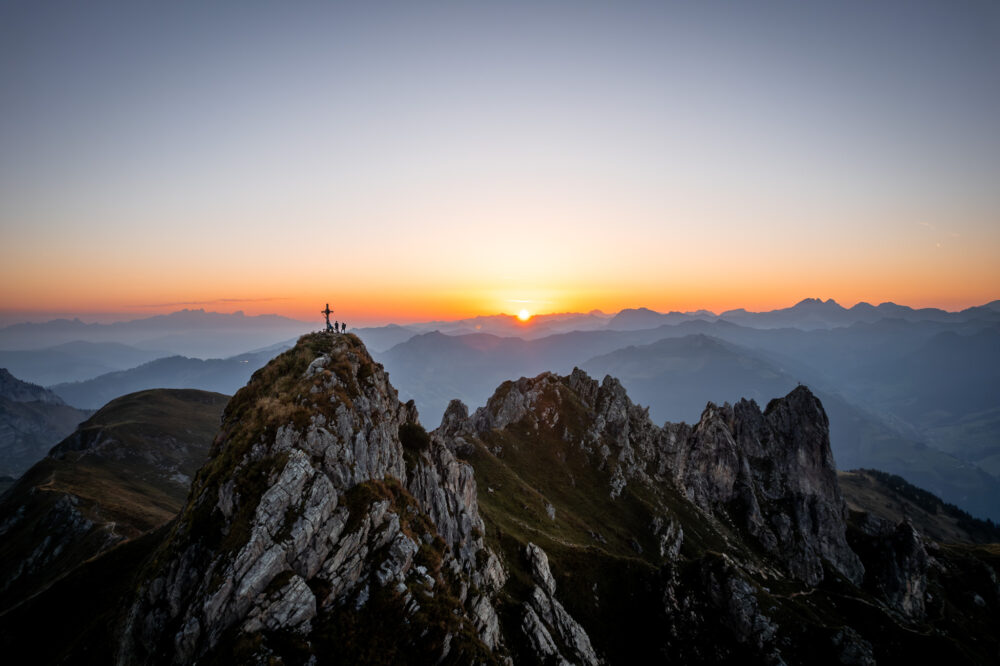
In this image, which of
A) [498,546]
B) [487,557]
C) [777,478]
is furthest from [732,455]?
[487,557]

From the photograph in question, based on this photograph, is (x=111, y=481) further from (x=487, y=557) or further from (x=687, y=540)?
(x=687, y=540)

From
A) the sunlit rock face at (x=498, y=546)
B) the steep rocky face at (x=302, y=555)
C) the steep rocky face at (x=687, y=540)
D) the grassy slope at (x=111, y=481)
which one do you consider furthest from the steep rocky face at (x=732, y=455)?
the grassy slope at (x=111, y=481)

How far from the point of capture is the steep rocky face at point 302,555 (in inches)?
995

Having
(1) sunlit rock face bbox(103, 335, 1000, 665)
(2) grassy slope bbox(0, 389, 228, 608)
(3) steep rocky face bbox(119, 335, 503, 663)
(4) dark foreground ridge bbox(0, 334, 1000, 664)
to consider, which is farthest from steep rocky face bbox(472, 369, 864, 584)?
(2) grassy slope bbox(0, 389, 228, 608)

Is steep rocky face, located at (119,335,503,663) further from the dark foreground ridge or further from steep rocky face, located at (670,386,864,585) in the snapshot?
steep rocky face, located at (670,386,864,585)

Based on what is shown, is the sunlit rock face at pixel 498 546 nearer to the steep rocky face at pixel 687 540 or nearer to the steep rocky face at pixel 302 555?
the steep rocky face at pixel 302 555

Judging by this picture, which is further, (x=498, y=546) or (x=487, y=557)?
(x=498, y=546)

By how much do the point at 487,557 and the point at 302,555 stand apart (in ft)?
87.0

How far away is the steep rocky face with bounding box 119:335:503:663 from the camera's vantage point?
82.9 ft

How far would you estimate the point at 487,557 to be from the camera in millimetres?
48219

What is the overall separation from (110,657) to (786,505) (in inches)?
5455

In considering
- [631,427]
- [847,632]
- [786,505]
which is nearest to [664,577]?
[847,632]

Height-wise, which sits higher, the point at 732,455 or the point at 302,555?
the point at 302,555

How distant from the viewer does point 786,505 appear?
Result: 110 metres
